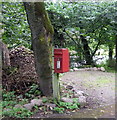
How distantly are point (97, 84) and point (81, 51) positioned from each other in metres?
4.36

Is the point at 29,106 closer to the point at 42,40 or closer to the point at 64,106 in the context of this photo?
the point at 64,106

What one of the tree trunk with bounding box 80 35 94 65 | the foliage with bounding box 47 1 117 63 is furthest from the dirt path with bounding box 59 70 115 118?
the tree trunk with bounding box 80 35 94 65

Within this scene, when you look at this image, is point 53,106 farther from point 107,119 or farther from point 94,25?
point 94,25

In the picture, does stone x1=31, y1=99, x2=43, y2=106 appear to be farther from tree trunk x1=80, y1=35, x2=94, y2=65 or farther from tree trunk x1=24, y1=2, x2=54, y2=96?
tree trunk x1=80, y1=35, x2=94, y2=65

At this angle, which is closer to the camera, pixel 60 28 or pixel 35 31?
pixel 35 31

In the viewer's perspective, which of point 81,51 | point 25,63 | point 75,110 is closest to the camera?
point 75,110

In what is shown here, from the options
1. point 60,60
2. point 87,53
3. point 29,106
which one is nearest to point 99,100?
point 60,60

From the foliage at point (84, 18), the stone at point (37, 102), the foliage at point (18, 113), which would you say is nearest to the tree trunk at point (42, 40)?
the stone at point (37, 102)

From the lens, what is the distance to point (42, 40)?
341 centimetres

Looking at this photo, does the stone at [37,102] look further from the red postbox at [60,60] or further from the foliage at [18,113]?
the red postbox at [60,60]

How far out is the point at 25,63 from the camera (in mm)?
4945

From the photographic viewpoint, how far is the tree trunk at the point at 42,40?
11.0 ft

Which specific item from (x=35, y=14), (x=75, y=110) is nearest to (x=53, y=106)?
(x=75, y=110)

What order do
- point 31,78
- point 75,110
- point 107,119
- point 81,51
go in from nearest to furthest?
1. point 107,119
2. point 75,110
3. point 31,78
4. point 81,51
